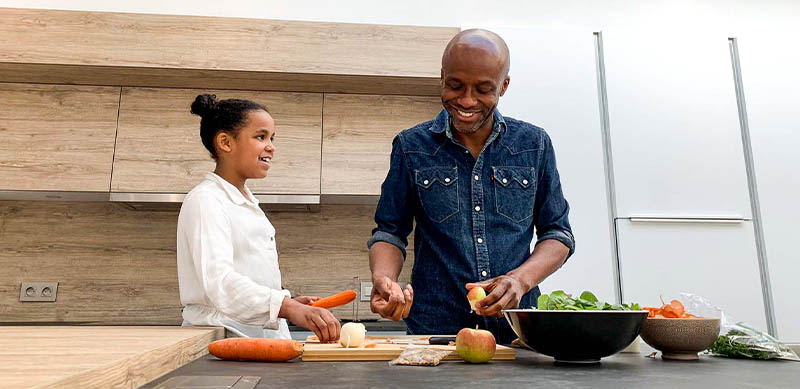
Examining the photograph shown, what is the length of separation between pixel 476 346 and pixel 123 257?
2.39 meters

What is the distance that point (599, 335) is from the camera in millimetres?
713

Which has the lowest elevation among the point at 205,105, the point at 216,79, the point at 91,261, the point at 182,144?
the point at 91,261

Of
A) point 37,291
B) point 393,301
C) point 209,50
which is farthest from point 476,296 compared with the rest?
point 37,291

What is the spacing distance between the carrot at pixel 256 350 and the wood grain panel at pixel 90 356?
2.5 inches

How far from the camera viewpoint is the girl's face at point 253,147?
62.5 inches

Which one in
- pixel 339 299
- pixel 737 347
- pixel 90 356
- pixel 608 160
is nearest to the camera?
pixel 90 356

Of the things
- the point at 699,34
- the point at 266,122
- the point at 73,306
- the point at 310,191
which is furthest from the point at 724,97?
the point at 73,306

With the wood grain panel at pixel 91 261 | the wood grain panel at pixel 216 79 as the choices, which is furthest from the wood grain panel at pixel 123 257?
the wood grain panel at pixel 216 79

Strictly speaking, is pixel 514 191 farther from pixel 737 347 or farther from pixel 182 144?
pixel 182 144

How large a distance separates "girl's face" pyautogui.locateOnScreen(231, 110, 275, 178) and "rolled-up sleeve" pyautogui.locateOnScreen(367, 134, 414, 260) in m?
0.41

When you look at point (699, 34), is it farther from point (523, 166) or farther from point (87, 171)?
point (87, 171)

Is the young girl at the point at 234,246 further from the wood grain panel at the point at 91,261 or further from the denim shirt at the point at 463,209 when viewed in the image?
the wood grain panel at the point at 91,261

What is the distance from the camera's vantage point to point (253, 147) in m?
1.59

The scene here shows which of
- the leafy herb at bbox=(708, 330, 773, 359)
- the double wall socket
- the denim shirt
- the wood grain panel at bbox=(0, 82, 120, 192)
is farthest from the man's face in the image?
the wood grain panel at bbox=(0, 82, 120, 192)
